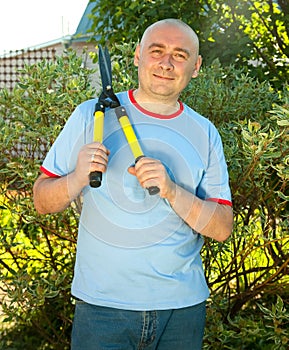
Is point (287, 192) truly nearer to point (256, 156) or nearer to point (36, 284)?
point (256, 156)

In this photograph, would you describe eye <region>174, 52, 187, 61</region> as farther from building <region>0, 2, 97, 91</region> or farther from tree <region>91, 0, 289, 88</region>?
building <region>0, 2, 97, 91</region>

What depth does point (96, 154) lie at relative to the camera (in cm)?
200

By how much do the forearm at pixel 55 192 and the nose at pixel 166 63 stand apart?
1.51 ft

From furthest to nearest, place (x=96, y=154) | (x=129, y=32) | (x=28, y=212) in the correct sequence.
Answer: (x=129, y=32) < (x=28, y=212) < (x=96, y=154)

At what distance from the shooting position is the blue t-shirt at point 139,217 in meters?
2.12

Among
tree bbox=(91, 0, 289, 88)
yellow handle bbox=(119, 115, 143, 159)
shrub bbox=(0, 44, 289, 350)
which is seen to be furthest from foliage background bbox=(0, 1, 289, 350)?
yellow handle bbox=(119, 115, 143, 159)

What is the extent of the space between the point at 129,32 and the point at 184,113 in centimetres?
320

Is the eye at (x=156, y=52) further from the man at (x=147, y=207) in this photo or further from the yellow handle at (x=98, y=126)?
the yellow handle at (x=98, y=126)

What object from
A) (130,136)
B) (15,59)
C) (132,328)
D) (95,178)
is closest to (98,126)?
(130,136)

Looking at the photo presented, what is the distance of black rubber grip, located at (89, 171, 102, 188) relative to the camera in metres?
1.94

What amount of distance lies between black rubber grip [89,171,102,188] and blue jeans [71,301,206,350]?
422 millimetres

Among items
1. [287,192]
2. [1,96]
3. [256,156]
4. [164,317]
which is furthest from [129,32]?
[164,317]

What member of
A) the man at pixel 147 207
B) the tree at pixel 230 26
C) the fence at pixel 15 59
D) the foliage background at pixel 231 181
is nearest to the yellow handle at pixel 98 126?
the man at pixel 147 207

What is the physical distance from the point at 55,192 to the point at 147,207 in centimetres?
29
